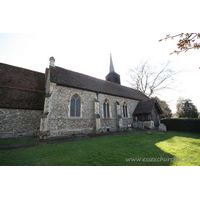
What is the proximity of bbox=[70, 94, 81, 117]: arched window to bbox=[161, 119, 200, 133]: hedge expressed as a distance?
1325cm

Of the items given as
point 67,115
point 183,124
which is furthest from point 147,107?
point 67,115

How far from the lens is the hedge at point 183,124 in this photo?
11219 mm

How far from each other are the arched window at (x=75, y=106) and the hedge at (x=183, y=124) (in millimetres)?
13251

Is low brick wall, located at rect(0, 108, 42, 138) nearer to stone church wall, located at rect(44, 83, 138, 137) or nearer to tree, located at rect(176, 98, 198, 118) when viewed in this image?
stone church wall, located at rect(44, 83, 138, 137)

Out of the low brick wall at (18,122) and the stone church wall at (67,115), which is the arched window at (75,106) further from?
the low brick wall at (18,122)

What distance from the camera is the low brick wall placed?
823cm

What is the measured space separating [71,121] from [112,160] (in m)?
6.99

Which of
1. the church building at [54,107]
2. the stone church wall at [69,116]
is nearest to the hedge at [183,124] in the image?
the church building at [54,107]

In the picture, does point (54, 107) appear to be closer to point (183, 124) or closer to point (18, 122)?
point (18, 122)

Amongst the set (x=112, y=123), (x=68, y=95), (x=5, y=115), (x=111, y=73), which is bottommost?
(x=112, y=123)

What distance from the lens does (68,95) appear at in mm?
10203

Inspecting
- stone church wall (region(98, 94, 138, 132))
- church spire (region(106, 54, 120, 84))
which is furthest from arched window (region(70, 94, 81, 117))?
church spire (region(106, 54, 120, 84))

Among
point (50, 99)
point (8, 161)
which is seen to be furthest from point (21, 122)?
point (8, 161)

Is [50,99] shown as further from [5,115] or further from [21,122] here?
[5,115]
